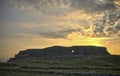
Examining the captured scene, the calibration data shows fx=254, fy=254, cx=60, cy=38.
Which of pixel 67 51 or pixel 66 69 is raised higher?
pixel 67 51

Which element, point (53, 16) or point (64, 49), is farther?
point (64, 49)

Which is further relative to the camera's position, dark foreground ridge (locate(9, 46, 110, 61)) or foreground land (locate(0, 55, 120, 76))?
dark foreground ridge (locate(9, 46, 110, 61))

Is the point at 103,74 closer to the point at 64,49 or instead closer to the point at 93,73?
the point at 93,73

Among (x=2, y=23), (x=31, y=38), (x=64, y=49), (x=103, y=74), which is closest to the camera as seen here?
(x=103, y=74)

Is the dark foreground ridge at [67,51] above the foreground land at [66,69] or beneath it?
above

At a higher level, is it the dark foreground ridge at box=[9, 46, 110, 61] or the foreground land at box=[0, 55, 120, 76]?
the dark foreground ridge at box=[9, 46, 110, 61]

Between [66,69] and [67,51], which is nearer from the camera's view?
[66,69]

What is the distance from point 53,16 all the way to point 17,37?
3.72 metres

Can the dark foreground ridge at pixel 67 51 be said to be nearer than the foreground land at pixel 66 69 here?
No

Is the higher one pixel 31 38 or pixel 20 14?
pixel 20 14

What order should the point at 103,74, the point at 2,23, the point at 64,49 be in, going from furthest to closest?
the point at 64,49, the point at 2,23, the point at 103,74

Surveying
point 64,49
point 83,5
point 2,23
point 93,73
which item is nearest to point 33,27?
point 2,23

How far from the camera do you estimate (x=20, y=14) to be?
862 inches

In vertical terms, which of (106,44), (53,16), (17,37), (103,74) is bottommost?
(103,74)
